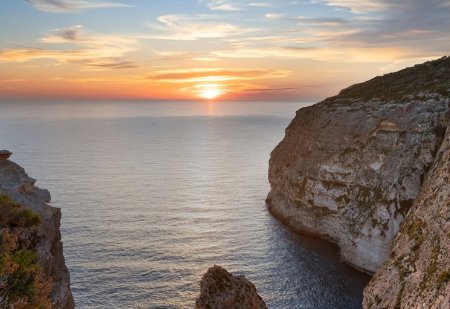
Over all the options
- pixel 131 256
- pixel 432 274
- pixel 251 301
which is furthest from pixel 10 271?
pixel 131 256

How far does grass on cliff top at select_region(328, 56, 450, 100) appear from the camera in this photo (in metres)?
77.1

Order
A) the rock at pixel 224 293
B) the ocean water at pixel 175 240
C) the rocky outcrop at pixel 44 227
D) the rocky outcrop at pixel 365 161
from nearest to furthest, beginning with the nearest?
the rocky outcrop at pixel 44 227 → the rock at pixel 224 293 → the ocean water at pixel 175 240 → the rocky outcrop at pixel 365 161

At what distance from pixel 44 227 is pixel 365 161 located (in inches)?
2268

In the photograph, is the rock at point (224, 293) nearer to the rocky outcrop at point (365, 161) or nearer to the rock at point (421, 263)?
the rock at point (421, 263)

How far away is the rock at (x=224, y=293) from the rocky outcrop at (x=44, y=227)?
9336mm

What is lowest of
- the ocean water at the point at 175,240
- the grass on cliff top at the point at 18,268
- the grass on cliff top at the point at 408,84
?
the ocean water at the point at 175,240

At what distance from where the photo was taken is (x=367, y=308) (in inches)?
1593

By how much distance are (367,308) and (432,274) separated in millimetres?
7571

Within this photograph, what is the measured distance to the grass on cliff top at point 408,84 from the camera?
7709cm

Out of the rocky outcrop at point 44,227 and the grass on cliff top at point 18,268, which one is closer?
the grass on cliff top at point 18,268

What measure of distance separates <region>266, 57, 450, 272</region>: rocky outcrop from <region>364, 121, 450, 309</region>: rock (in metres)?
16.3

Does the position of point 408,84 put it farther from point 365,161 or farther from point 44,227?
point 44,227

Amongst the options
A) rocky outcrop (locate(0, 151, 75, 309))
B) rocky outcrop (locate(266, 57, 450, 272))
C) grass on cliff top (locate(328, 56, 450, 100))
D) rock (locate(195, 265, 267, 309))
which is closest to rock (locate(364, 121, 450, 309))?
rock (locate(195, 265, 267, 309))

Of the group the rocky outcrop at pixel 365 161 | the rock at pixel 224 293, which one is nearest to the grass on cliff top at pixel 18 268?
the rock at pixel 224 293
